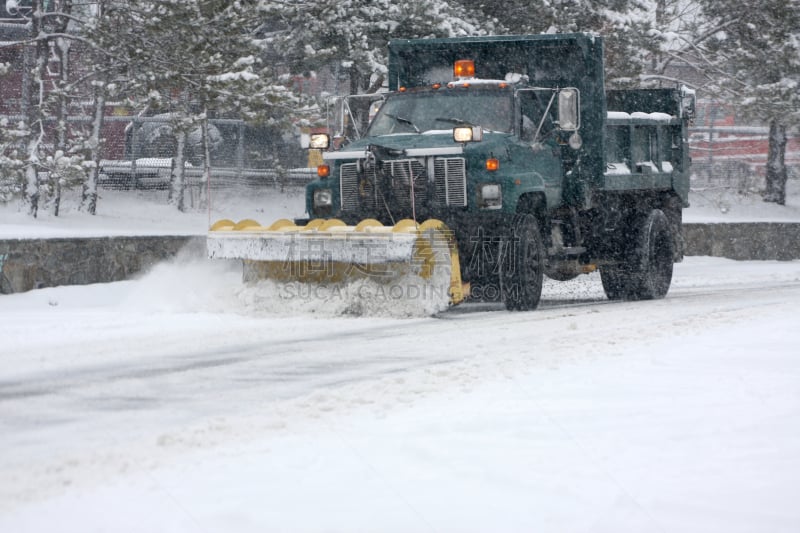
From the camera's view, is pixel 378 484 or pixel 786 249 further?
pixel 786 249

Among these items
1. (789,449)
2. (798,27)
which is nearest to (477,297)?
(789,449)

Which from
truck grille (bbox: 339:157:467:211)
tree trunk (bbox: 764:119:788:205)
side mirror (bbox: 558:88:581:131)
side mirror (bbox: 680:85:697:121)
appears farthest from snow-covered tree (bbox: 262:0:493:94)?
tree trunk (bbox: 764:119:788:205)

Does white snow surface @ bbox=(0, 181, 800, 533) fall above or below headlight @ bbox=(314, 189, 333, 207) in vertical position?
below

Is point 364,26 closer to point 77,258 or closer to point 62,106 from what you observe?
point 62,106

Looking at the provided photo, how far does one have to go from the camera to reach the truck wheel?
10.7m

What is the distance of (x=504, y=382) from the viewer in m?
6.51

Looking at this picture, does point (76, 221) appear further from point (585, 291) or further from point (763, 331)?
point (763, 331)

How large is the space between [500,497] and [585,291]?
1227 cm

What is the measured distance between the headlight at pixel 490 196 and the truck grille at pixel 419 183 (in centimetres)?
16

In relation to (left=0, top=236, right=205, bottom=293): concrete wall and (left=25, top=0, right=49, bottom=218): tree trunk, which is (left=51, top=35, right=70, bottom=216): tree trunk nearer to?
(left=25, top=0, right=49, bottom=218): tree trunk

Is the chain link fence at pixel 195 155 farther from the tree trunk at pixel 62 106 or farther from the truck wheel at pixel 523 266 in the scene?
the truck wheel at pixel 523 266

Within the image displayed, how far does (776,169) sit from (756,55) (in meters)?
5.45

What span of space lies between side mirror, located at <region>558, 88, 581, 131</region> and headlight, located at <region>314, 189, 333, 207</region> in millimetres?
2397

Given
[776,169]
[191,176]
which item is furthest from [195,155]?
[776,169]
